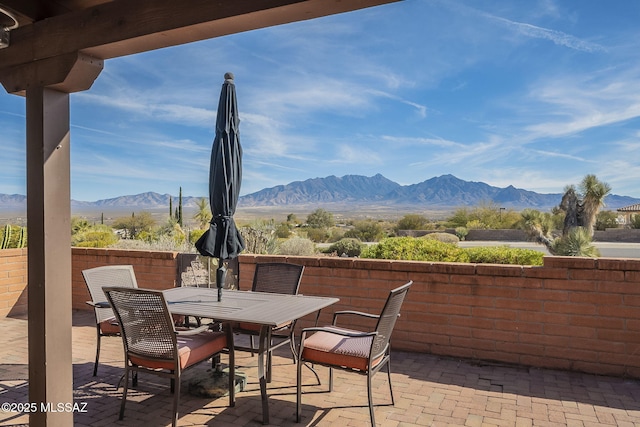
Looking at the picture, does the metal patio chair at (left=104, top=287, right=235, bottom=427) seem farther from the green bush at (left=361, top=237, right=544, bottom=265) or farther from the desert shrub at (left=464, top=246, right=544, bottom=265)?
the desert shrub at (left=464, top=246, right=544, bottom=265)

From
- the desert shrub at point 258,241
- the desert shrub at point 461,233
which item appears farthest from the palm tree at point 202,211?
the desert shrub at point 461,233

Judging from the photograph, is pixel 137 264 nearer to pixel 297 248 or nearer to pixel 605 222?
pixel 297 248

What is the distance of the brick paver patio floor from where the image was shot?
10.5 feet

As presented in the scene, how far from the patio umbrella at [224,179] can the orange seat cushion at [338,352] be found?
1.04 meters

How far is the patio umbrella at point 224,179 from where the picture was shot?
3.69m

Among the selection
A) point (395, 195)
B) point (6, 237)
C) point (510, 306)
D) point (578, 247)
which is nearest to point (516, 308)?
point (510, 306)

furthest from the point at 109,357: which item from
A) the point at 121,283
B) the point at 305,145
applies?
the point at 305,145

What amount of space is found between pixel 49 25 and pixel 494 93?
10975 centimetres

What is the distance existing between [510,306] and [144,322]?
10.5 ft

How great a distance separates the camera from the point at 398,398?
357 cm

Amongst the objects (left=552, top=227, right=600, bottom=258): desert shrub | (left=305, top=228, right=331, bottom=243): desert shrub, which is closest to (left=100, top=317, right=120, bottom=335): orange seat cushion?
(left=552, top=227, right=600, bottom=258): desert shrub

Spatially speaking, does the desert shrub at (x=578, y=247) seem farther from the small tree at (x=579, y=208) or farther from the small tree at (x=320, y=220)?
the small tree at (x=320, y=220)

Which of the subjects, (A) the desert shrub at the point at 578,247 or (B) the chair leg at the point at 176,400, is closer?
(B) the chair leg at the point at 176,400

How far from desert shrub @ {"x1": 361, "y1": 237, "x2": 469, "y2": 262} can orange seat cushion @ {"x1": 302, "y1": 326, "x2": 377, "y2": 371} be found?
9.72 feet
